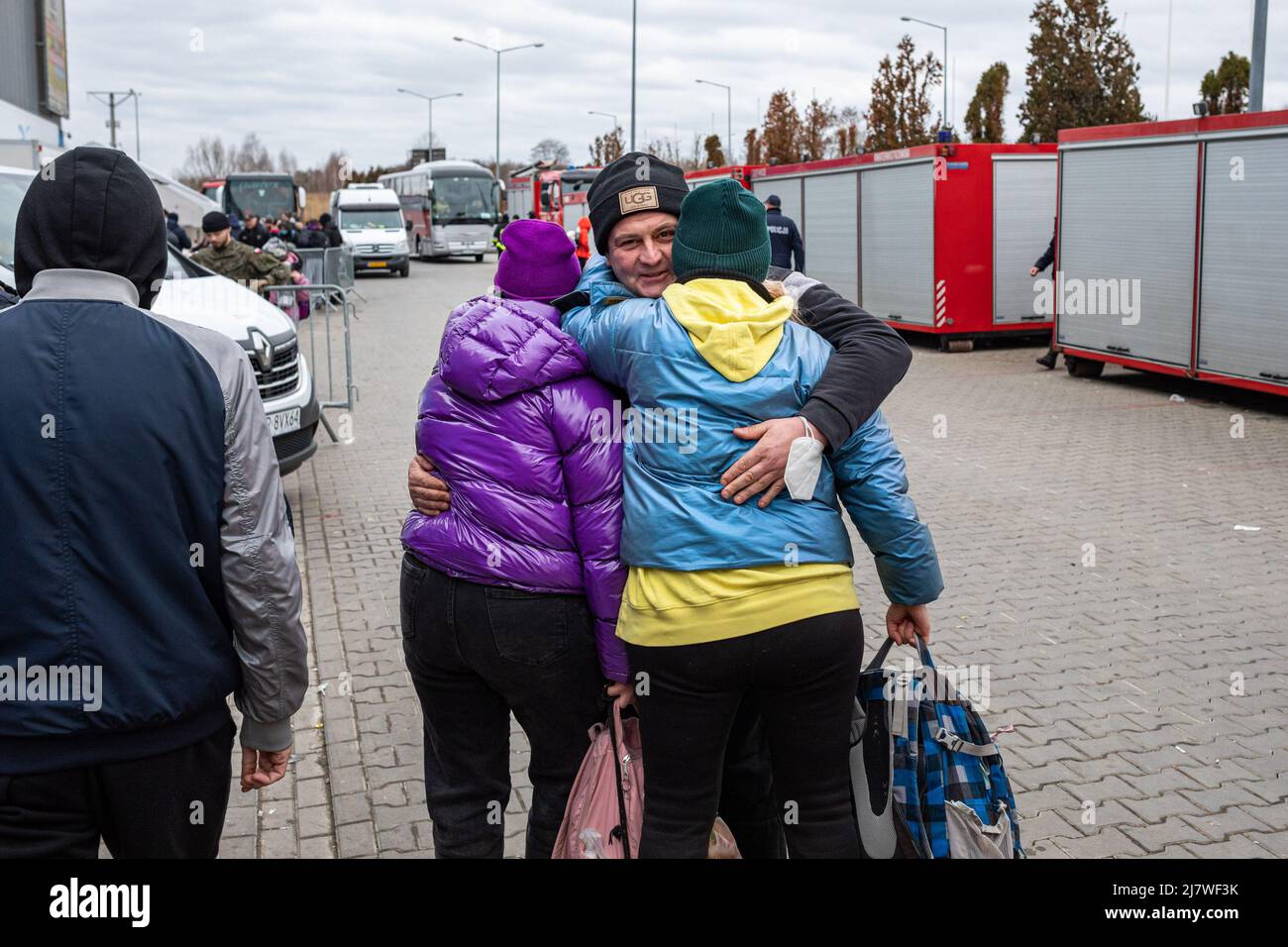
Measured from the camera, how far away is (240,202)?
44812 millimetres

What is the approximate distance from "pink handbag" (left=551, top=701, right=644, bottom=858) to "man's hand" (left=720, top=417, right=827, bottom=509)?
2.05ft

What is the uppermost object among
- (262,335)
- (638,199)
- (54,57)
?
(54,57)

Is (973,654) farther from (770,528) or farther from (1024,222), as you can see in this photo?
(1024,222)

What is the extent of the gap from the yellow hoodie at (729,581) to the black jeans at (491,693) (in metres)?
0.29

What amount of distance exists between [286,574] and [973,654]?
402cm

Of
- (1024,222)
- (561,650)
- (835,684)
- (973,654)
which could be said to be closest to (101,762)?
(561,650)

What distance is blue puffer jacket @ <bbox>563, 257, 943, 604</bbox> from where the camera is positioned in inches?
103

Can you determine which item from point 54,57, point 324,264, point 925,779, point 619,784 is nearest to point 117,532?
point 619,784

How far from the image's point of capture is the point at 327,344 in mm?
13273

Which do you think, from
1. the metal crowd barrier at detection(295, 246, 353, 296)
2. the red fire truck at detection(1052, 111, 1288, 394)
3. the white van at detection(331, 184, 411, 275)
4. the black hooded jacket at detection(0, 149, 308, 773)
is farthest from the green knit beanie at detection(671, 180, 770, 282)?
the white van at detection(331, 184, 411, 275)

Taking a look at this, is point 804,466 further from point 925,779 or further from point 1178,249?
point 1178,249

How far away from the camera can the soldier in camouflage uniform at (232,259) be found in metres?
13.0

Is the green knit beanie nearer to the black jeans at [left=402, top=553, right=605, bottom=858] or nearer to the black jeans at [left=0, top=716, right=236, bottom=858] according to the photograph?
the black jeans at [left=402, top=553, right=605, bottom=858]

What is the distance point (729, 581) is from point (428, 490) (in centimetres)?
79
